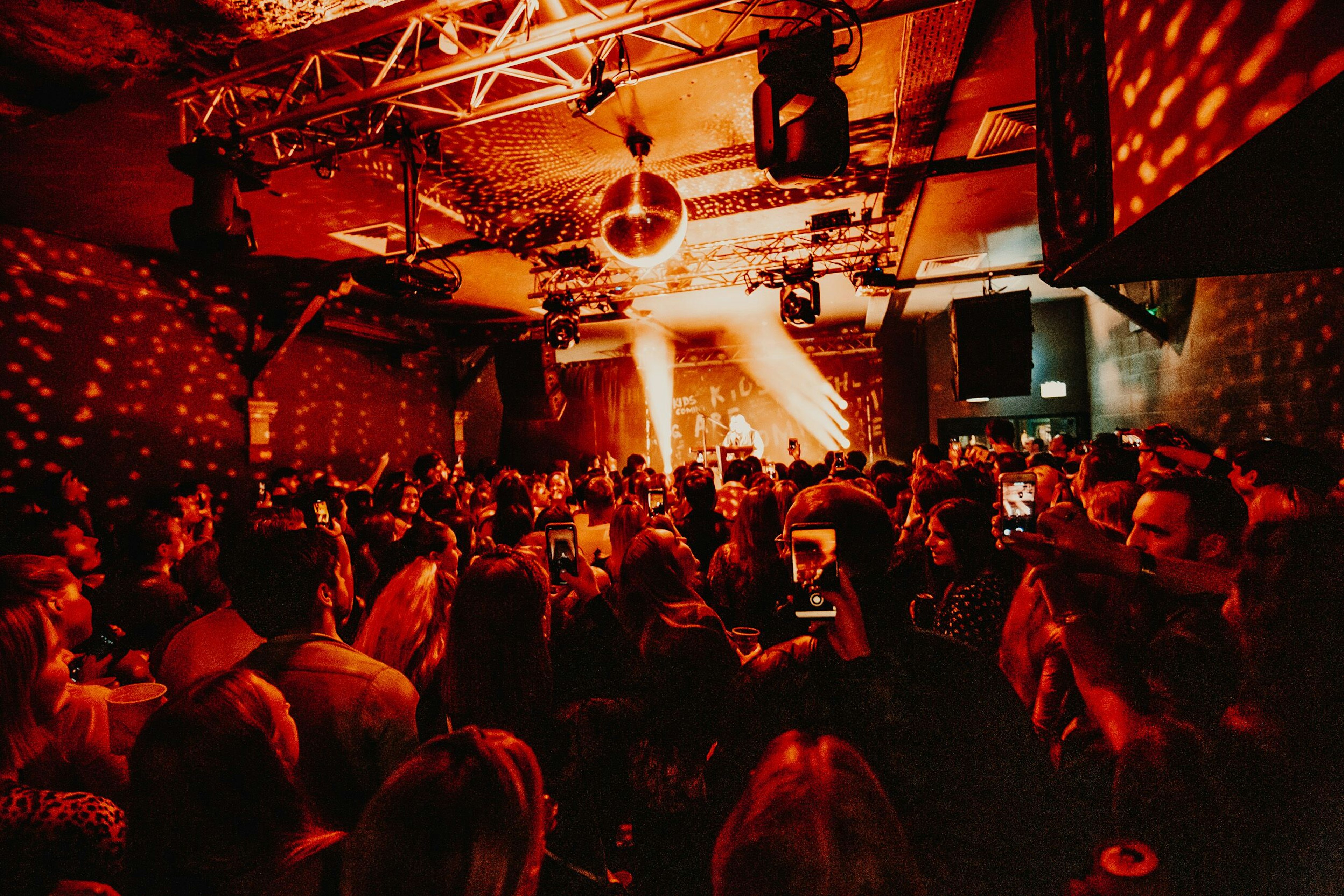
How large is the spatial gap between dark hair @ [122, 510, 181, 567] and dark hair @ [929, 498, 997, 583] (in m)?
3.38

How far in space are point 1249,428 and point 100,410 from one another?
1089 cm

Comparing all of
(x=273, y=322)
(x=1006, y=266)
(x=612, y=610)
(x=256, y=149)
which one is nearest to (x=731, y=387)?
(x=1006, y=266)

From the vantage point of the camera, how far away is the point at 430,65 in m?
3.47

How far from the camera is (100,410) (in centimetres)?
584

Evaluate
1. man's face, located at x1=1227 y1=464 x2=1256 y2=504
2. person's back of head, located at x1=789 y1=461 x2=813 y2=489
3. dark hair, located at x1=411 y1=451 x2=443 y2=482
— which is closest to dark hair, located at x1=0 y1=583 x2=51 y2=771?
man's face, located at x1=1227 y1=464 x2=1256 y2=504

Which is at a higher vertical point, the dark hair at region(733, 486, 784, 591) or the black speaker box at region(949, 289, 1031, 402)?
the black speaker box at region(949, 289, 1031, 402)

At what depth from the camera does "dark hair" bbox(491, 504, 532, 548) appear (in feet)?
10.1

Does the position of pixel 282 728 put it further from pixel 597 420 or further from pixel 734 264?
pixel 597 420

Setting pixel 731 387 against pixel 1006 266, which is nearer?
pixel 1006 266

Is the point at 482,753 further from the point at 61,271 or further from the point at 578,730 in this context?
the point at 61,271

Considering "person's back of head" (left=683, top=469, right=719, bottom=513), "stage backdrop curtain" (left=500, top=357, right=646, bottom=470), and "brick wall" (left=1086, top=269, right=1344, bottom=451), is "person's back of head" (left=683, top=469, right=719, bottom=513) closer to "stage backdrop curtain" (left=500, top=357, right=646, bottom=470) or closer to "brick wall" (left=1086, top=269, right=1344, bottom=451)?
"brick wall" (left=1086, top=269, right=1344, bottom=451)

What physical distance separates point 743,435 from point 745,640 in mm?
10121

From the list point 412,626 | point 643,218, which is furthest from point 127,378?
point 412,626

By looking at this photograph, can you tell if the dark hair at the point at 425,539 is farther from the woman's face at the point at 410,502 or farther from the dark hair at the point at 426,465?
the dark hair at the point at 426,465
